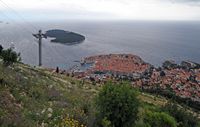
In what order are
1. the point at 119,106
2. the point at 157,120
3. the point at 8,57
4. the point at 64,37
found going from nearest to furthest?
the point at 119,106 → the point at 157,120 → the point at 8,57 → the point at 64,37

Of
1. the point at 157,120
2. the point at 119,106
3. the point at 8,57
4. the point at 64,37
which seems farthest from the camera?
the point at 64,37

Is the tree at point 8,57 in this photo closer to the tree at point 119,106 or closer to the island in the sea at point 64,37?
the tree at point 119,106

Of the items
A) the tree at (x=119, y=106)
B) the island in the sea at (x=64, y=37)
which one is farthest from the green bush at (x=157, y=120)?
the island in the sea at (x=64, y=37)

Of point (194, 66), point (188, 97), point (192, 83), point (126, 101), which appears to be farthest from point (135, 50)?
point (126, 101)

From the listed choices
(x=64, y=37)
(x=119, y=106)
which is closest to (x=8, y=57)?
(x=119, y=106)

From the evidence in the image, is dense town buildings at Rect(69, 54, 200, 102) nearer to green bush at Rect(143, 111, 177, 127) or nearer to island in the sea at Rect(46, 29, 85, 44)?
green bush at Rect(143, 111, 177, 127)

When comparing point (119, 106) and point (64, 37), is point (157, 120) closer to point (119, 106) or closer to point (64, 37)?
point (119, 106)

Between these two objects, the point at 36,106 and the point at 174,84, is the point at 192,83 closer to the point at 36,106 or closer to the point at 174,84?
the point at 174,84

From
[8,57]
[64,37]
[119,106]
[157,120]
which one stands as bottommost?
[64,37]
